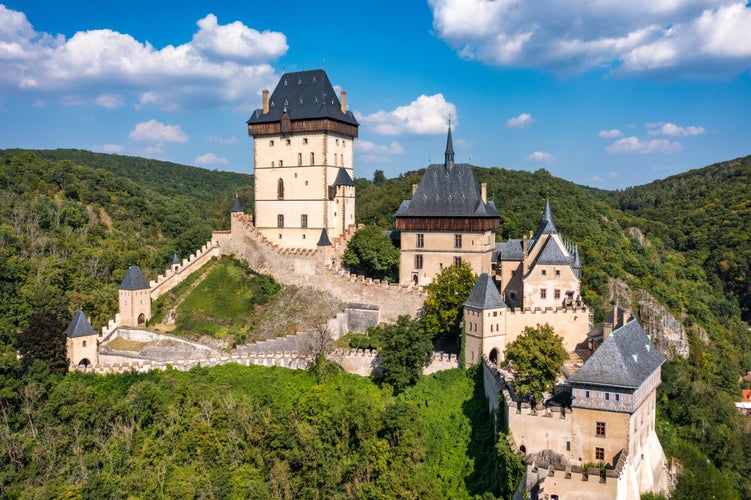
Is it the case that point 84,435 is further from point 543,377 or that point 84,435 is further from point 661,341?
point 661,341

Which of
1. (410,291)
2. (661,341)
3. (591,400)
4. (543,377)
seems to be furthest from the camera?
(661,341)

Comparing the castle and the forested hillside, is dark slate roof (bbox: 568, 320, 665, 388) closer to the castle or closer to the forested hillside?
the castle

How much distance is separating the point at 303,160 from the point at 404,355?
17.7 m

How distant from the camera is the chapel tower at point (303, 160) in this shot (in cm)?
4300

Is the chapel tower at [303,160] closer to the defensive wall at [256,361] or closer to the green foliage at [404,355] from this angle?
the defensive wall at [256,361]

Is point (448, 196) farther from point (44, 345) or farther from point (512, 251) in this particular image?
point (44, 345)

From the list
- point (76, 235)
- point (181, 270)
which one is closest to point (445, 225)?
point (181, 270)

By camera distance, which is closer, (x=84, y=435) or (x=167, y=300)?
(x=84, y=435)

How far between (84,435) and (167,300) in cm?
1137

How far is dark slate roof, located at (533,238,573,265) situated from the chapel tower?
1439cm

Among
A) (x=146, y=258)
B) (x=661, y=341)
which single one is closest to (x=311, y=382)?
(x=146, y=258)

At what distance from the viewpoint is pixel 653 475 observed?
87.8 feet

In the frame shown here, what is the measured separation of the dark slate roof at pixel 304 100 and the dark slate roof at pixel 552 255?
56.3 ft

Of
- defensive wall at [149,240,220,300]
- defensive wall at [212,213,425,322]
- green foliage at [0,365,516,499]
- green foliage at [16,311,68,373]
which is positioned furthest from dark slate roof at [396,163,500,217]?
green foliage at [16,311,68,373]
